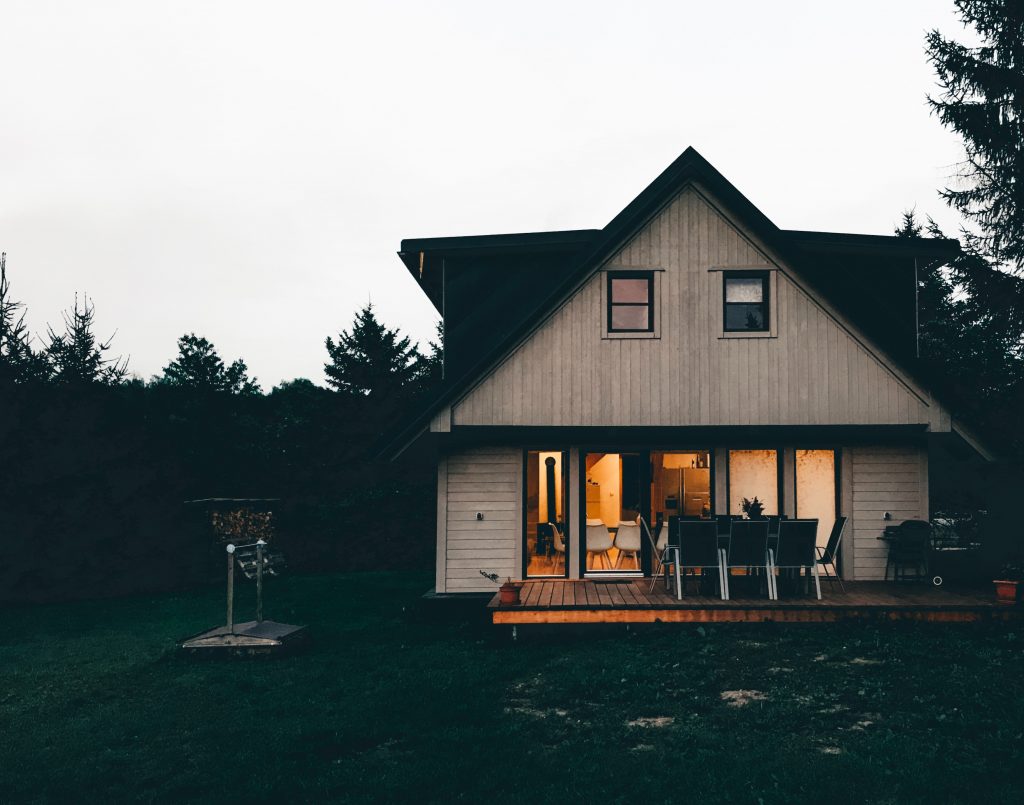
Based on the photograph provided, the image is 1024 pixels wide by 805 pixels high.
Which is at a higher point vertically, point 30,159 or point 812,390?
point 30,159

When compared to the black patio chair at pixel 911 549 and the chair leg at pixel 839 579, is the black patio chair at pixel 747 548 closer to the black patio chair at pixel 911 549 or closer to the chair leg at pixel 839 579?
the chair leg at pixel 839 579

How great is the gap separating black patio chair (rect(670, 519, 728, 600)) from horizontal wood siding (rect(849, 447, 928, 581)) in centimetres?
337

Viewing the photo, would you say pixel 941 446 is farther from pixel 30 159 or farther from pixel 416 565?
pixel 30 159

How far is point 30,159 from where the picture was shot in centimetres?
6562

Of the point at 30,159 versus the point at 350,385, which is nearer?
the point at 350,385

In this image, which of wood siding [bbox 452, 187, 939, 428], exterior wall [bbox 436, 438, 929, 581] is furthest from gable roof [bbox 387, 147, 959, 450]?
exterior wall [bbox 436, 438, 929, 581]

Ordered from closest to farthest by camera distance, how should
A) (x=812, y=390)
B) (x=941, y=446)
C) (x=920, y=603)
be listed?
1. (x=920, y=603)
2. (x=812, y=390)
3. (x=941, y=446)

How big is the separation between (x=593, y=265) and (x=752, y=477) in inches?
175

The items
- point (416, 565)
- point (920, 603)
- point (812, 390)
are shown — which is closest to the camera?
point (920, 603)

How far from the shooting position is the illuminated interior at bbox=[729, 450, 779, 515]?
11.5 metres

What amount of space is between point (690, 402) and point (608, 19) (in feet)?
257

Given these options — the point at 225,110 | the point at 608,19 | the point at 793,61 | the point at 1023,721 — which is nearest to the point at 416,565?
the point at 1023,721

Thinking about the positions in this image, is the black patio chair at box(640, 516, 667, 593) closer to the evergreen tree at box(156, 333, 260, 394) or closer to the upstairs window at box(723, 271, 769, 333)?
the upstairs window at box(723, 271, 769, 333)

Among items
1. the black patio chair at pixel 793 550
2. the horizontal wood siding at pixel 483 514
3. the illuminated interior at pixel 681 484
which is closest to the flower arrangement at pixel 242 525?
the horizontal wood siding at pixel 483 514
